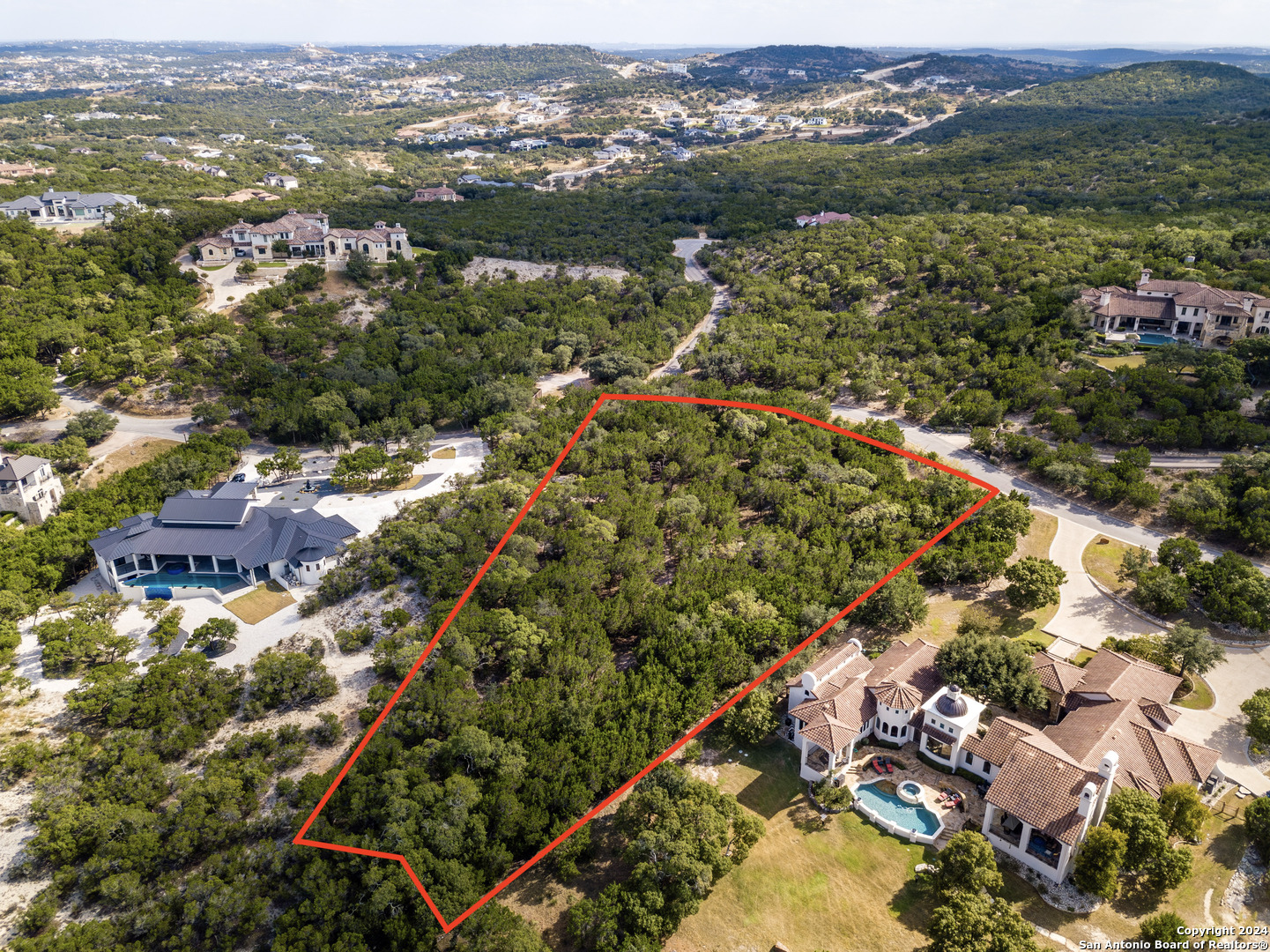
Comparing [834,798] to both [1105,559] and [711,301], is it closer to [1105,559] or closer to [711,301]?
[1105,559]

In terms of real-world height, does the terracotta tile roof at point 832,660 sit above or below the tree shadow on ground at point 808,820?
above

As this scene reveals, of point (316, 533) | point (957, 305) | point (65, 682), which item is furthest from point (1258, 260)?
point (65, 682)

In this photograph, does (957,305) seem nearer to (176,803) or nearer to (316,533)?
(316,533)

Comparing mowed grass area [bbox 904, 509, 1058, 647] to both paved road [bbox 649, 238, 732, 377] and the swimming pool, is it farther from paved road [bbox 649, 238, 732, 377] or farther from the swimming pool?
paved road [bbox 649, 238, 732, 377]

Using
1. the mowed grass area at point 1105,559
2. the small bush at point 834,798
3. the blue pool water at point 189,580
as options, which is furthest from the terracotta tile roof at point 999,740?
the blue pool water at point 189,580

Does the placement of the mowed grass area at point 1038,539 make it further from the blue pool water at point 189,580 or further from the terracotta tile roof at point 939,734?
the blue pool water at point 189,580
